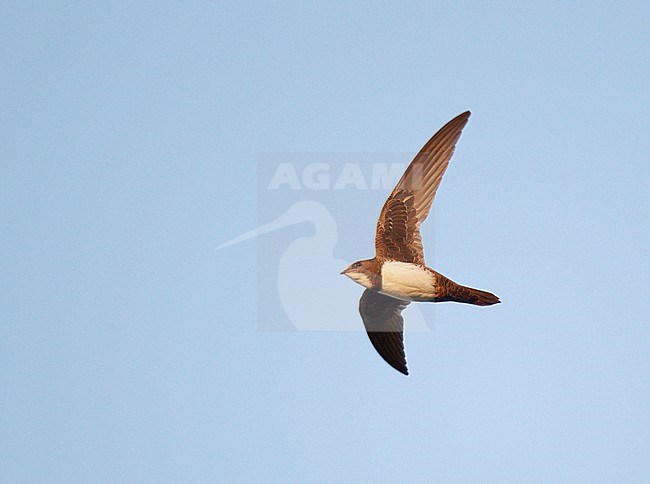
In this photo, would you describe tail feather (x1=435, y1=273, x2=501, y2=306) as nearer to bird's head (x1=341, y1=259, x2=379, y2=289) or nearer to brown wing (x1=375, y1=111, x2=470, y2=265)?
brown wing (x1=375, y1=111, x2=470, y2=265)

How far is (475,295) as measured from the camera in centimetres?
1480

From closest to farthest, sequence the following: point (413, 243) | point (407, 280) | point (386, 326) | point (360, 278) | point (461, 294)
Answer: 1. point (461, 294)
2. point (407, 280)
3. point (360, 278)
4. point (413, 243)
5. point (386, 326)

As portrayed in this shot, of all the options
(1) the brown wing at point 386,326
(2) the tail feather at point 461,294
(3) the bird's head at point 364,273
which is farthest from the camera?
(1) the brown wing at point 386,326

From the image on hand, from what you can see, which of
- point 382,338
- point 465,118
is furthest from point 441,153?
point 382,338

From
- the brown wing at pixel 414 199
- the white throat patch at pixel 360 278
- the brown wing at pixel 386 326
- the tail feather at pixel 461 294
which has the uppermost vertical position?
the brown wing at pixel 414 199

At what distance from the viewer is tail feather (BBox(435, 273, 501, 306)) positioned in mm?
14805

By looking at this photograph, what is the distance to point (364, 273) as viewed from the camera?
15195mm

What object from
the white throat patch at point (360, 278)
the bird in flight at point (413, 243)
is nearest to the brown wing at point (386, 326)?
the bird in flight at point (413, 243)

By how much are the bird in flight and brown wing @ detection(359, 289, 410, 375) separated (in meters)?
0.75

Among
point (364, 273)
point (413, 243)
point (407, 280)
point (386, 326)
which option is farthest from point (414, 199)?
point (386, 326)

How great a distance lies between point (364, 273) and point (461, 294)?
5.94 feet

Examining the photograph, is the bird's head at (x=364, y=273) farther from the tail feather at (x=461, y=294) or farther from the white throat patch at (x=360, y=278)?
the tail feather at (x=461, y=294)

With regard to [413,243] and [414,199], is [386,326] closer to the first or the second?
[413,243]

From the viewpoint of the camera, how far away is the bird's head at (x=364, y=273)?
49.8ft
